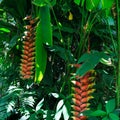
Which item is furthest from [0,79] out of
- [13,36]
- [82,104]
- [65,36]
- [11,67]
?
[82,104]

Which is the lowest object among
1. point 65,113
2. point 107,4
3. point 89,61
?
point 65,113

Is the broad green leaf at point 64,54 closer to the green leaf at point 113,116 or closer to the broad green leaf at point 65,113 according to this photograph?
the broad green leaf at point 65,113

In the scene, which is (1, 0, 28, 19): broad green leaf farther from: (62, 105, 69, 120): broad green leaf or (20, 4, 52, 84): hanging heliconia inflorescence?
(62, 105, 69, 120): broad green leaf

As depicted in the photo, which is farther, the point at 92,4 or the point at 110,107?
the point at 92,4

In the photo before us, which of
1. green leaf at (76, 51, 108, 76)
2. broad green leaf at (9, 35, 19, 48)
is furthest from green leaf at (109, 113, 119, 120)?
broad green leaf at (9, 35, 19, 48)

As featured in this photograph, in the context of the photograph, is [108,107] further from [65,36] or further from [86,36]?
[65,36]

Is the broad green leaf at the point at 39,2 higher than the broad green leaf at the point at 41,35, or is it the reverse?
the broad green leaf at the point at 39,2

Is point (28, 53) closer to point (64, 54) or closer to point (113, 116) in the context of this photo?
point (64, 54)

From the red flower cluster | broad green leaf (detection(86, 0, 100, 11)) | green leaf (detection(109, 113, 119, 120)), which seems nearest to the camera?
green leaf (detection(109, 113, 119, 120))

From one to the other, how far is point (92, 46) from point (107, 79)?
0.16 m

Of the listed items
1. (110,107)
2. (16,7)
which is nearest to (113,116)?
(110,107)

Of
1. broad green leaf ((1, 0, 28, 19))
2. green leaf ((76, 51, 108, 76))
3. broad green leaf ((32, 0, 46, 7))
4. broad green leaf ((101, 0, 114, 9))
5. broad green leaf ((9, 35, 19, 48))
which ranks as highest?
broad green leaf ((1, 0, 28, 19))

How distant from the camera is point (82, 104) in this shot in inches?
42.6

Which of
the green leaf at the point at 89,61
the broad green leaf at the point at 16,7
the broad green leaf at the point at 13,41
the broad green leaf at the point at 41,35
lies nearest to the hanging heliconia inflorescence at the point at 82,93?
the green leaf at the point at 89,61
